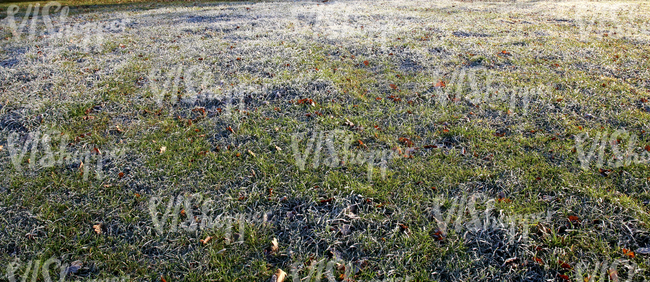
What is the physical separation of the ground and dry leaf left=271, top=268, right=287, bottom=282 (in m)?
0.10

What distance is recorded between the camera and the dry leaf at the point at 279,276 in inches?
101

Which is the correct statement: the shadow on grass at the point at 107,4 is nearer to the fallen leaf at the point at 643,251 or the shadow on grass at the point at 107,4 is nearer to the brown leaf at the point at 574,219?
the brown leaf at the point at 574,219

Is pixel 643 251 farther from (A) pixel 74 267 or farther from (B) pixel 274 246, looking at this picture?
(A) pixel 74 267

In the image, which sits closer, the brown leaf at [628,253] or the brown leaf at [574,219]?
the brown leaf at [628,253]

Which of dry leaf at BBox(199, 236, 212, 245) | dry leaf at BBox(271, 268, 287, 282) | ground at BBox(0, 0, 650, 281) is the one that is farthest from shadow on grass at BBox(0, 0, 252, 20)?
dry leaf at BBox(271, 268, 287, 282)

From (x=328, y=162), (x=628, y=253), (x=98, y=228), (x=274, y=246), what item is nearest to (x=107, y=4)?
(x=98, y=228)

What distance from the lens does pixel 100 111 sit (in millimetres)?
4949

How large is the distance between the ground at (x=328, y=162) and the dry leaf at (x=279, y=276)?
10 centimetres

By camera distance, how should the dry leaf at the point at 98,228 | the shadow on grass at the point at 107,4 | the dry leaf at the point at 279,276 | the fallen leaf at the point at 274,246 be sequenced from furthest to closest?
the shadow on grass at the point at 107,4 → the dry leaf at the point at 98,228 → the fallen leaf at the point at 274,246 → the dry leaf at the point at 279,276

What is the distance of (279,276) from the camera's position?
2.58 m

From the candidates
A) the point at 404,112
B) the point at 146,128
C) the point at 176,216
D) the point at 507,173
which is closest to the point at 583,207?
the point at 507,173

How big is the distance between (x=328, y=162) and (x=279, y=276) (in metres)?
1.56

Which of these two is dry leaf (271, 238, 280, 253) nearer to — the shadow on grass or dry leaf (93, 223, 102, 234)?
dry leaf (93, 223, 102, 234)

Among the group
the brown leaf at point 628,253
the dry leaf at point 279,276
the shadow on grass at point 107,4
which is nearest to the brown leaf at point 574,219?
the brown leaf at point 628,253
